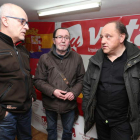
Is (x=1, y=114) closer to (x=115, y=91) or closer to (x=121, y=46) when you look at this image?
(x=115, y=91)

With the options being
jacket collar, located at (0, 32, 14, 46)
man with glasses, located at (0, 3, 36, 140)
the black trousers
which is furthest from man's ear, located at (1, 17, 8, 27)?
the black trousers

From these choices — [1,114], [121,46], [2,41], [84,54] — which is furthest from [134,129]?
[84,54]

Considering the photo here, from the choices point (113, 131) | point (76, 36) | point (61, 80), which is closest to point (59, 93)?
point (61, 80)

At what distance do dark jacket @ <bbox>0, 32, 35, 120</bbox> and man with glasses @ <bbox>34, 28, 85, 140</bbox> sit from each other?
45cm

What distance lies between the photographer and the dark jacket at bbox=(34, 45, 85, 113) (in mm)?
1659

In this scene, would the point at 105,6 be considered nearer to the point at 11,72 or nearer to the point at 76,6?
the point at 76,6

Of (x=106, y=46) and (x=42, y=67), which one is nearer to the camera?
(x=106, y=46)

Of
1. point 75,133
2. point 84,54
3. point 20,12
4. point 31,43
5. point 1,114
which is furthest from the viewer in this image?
point 31,43

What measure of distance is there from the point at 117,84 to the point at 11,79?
3.38 feet

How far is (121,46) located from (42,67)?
3.38 ft

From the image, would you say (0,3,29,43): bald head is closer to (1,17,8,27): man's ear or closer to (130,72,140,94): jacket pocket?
(1,17,8,27): man's ear

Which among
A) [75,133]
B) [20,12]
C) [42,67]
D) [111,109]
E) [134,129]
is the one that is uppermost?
[20,12]

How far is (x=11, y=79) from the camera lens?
1.15m

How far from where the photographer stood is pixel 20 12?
120 cm
